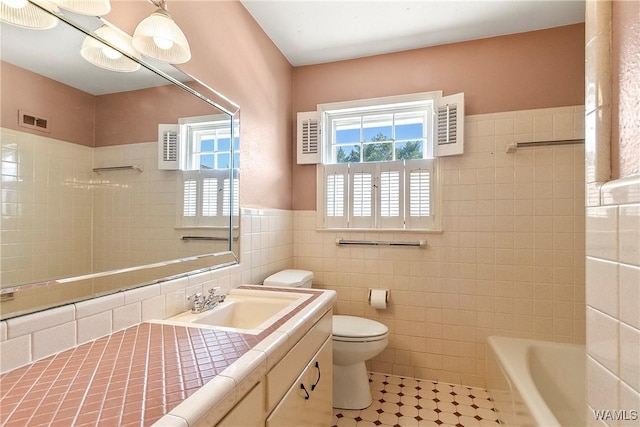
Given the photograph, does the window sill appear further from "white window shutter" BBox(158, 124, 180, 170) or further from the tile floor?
the tile floor

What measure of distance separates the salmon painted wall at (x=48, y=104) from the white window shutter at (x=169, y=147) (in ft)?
0.95

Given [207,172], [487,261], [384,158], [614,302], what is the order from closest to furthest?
[614,302] < [207,172] < [487,261] < [384,158]

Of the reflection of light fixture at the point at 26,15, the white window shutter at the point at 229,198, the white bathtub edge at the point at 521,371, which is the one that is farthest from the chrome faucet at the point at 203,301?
the white bathtub edge at the point at 521,371

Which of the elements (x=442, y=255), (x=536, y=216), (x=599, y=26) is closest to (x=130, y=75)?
(x=599, y=26)

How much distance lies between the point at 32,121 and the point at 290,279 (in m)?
1.48

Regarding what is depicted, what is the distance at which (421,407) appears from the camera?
1.94 meters

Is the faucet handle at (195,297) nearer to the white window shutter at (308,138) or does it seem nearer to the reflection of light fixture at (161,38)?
the reflection of light fixture at (161,38)

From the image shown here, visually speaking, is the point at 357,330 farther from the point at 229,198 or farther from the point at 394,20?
the point at 394,20

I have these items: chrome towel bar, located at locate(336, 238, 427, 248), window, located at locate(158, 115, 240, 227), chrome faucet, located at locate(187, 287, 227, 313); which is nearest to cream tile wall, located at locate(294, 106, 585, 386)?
chrome towel bar, located at locate(336, 238, 427, 248)

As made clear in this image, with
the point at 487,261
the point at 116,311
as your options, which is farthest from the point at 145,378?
the point at 487,261

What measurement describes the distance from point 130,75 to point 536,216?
247 cm

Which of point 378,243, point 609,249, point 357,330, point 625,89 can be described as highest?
point 625,89

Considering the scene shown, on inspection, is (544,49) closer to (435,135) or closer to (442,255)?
(435,135)

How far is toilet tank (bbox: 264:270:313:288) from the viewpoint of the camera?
1.92m
